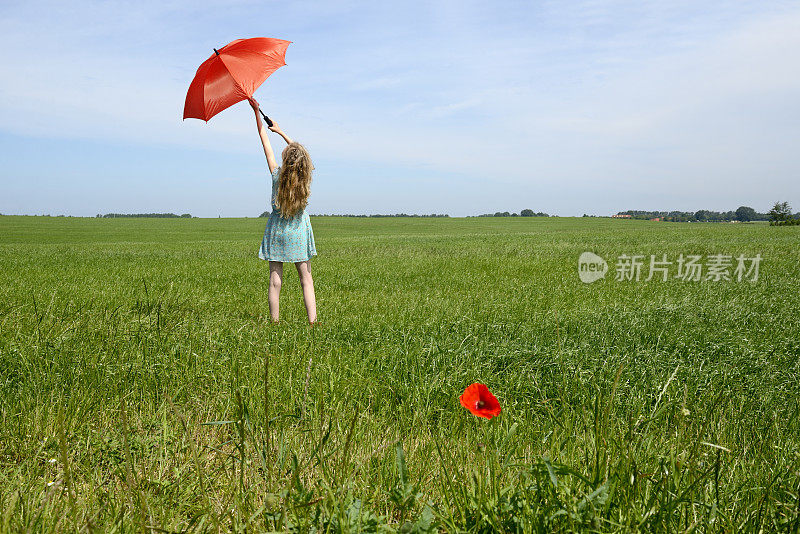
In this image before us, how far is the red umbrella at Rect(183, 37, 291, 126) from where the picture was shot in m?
5.23

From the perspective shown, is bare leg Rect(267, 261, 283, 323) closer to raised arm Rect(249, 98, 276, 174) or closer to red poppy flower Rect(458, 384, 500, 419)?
raised arm Rect(249, 98, 276, 174)

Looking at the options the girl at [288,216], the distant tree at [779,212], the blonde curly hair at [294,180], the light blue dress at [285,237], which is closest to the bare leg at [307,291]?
the girl at [288,216]

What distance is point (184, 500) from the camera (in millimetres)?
1871

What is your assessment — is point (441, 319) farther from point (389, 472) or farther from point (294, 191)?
point (389, 472)

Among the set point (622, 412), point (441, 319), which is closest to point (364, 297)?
point (441, 319)

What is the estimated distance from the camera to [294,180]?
5352 millimetres

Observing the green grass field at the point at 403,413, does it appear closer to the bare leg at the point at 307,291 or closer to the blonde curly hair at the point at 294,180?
the bare leg at the point at 307,291

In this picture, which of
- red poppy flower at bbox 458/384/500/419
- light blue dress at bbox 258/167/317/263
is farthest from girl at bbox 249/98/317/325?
red poppy flower at bbox 458/384/500/419

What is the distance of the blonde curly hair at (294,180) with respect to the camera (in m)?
5.37
